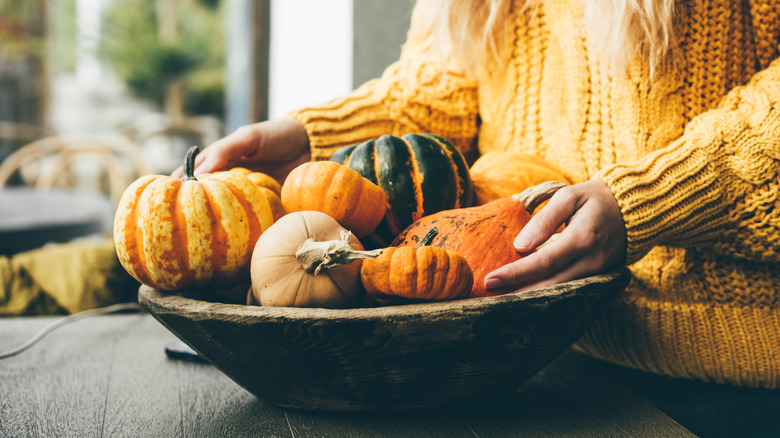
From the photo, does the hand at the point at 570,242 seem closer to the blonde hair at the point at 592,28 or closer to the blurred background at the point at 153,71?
the blonde hair at the point at 592,28

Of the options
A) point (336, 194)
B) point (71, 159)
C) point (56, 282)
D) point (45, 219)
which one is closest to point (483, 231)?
point (336, 194)

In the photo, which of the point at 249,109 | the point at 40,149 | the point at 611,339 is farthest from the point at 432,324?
the point at 40,149

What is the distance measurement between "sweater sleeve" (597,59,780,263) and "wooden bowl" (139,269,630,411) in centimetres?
11

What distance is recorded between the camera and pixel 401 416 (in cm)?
60

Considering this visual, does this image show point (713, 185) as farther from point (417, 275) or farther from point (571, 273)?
point (417, 275)

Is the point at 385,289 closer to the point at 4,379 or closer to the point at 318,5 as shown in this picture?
the point at 4,379

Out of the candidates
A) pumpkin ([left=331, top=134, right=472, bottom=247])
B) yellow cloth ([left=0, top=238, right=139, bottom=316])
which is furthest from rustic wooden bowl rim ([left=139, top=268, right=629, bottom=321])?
yellow cloth ([left=0, top=238, right=139, bottom=316])

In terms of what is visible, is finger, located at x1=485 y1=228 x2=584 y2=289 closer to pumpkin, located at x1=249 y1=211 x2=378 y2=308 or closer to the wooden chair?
pumpkin, located at x1=249 y1=211 x2=378 y2=308

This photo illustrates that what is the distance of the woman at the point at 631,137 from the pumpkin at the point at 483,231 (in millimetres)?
32

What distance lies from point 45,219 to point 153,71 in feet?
29.3

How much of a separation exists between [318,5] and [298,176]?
6.76 ft

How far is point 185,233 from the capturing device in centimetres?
63

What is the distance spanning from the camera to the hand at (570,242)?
1.98ft

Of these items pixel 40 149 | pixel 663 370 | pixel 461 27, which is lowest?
pixel 40 149
